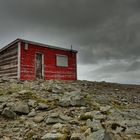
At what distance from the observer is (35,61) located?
55.8 feet

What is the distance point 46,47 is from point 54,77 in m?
2.83

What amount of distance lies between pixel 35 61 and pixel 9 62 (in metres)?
2.20

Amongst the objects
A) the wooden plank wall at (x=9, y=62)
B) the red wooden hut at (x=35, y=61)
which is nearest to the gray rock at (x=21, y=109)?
the red wooden hut at (x=35, y=61)

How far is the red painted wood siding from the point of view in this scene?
16.2m

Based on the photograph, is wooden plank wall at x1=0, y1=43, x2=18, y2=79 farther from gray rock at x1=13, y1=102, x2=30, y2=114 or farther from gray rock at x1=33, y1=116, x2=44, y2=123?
gray rock at x1=33, y1=116, x2=44, y2=123

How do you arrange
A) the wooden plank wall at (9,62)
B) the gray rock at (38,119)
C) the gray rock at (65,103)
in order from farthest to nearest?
1. the wooden plank wall at (9,62)
2. the gray rock at (65,103)
3. the gray rock at (38,119)

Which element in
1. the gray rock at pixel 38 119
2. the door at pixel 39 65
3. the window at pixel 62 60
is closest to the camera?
the gray rock at pixel 38 119

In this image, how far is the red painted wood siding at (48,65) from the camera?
16172 mm

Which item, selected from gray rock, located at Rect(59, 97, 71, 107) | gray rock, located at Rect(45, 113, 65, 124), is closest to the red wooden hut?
gray rock, located at Rect(59, 97, 71, 107)

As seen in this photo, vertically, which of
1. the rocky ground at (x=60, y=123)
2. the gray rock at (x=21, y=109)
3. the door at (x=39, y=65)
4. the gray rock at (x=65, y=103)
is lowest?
the rocky ground at (x=60, y=123)

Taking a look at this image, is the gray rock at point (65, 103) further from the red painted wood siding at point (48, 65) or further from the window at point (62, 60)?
the window at point (62, 60)

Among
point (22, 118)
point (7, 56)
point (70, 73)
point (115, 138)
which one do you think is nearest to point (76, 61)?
point (70, 73)

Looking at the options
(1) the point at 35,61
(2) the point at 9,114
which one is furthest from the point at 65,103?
(1) the point at 35,61

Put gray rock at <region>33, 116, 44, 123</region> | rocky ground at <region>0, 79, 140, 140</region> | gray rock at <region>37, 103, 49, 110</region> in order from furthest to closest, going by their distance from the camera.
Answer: gray rock at <region>37, 103, 49, 110</region>
gray rock at <region>33, 116, 44, 123</region>
rocky ground at <region>0, 79, 140, 140</region>
